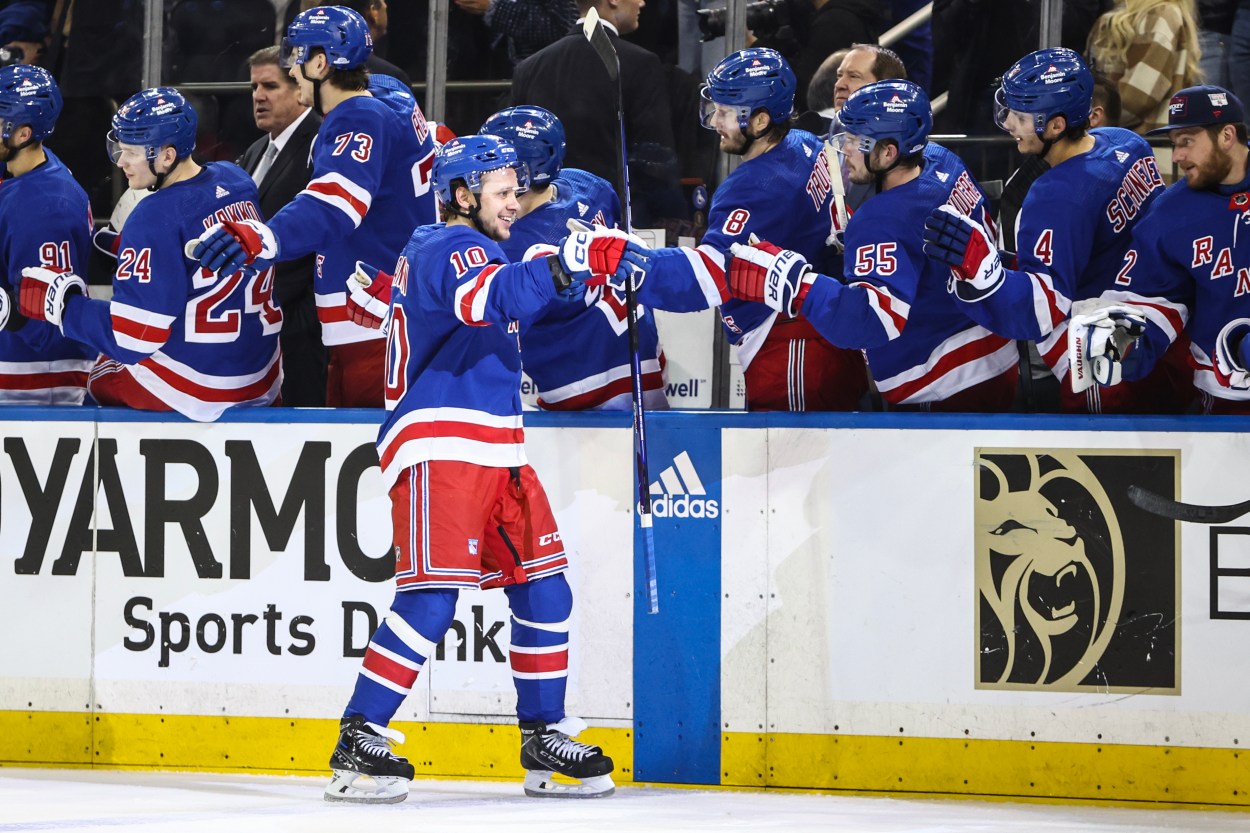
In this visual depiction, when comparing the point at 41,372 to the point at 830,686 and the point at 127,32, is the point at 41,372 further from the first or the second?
the point at 830,686

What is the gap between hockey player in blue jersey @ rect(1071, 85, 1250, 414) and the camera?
4.06m

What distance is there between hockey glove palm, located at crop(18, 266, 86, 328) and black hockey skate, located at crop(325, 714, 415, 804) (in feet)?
4.77

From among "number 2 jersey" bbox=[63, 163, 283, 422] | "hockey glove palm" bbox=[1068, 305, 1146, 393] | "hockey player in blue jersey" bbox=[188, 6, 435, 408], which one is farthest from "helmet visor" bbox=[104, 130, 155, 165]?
"hockey glove palm" bbox=[1068, 305, 1146, 393]

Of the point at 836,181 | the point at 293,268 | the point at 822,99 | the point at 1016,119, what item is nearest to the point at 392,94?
the point at 293,268

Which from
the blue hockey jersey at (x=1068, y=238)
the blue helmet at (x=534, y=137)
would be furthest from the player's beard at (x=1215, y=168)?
the blue helmet at (x=534, y=137)

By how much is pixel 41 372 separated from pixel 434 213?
1257 millimetres

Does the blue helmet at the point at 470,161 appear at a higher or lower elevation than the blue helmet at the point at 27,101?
lower

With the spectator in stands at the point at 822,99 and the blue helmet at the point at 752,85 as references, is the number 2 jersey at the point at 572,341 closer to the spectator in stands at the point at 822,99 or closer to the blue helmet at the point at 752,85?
the blue helmet at the point at 752,85

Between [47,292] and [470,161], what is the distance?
1.36 m

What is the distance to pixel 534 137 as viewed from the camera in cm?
461

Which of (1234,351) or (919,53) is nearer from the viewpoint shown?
(1234,351)

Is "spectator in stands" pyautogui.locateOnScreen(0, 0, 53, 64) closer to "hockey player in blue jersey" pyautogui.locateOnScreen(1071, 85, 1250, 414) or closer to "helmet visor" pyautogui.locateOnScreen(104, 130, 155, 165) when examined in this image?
"helmet visor" pyautogui.locateOnScreen(104, 130, 155, 165)

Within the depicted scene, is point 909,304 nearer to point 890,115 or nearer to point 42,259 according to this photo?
point 890,115

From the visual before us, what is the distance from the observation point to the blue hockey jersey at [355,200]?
4.55m
